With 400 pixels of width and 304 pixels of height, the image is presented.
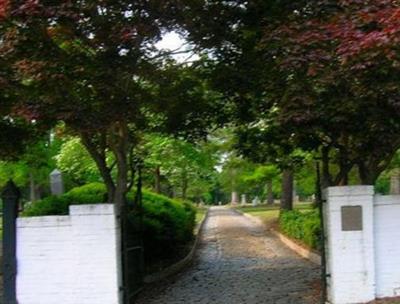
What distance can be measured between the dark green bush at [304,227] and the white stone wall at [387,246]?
6.50m

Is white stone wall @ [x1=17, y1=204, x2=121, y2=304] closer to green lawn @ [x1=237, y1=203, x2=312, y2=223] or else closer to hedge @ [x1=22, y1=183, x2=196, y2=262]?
hedge @ [x1=22, y1=183, x2=196, y2=262]

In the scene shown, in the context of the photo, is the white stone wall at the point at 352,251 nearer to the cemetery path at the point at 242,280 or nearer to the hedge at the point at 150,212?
the cemetery path at the point at 242,280

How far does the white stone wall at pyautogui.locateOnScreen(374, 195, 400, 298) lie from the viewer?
956cm

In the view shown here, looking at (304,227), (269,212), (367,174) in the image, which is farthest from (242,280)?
(269,212)

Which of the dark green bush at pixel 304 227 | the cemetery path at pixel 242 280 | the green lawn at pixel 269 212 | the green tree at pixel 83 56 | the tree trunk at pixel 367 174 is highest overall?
the green tree at pixel 83 56

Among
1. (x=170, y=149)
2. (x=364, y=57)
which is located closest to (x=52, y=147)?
(x=170, y=149)

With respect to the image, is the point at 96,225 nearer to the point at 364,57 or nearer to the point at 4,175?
the point at 364,57

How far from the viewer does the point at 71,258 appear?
933 cm

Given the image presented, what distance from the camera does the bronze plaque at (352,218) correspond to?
30.9 feet

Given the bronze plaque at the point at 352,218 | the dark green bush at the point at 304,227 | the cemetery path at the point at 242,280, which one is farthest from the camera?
the dark green bush at the point at 304,227

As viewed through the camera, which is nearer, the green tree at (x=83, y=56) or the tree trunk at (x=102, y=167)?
the green tree at (x=83, y=56)

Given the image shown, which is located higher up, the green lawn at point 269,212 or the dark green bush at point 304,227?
the dark green bush at point 304,227

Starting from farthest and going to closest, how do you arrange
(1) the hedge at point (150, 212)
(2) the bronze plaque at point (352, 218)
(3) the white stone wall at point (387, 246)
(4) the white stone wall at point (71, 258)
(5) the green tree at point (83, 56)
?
1. (1) the hedge at point (150, 212)
2. (3) the white stone wall at point (387, 246)
3. (2) the bronze plaque at point (352, 218)
4. (4) the white stone wall at point (71, 258)
5. (5) the green tree at point (83, 56)

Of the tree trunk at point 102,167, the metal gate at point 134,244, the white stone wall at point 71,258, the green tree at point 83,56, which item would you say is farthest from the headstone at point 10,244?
the tree trunk at point 102,167
